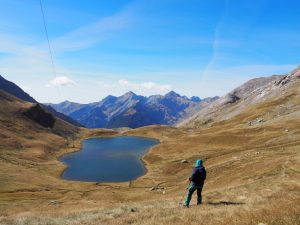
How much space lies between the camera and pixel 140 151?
16350 centimetres

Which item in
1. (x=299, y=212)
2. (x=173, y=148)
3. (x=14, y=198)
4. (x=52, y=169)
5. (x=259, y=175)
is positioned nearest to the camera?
(x=299, y=212)

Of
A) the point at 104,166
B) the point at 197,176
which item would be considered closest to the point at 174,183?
the point at 104,166

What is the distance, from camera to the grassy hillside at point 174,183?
956 inches

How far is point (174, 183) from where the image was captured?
280 ft

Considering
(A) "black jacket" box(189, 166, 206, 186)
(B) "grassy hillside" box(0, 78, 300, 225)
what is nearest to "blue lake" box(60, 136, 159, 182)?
(B) "grassy hillside" box(0, 78, 300, 225)

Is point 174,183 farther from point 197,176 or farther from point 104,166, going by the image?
point 197,176

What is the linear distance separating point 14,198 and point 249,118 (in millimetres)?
131574

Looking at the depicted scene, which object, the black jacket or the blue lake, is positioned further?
the blue lake

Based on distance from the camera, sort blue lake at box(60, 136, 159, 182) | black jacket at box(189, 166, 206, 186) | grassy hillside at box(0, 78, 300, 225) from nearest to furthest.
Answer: grassy hillside at box(0, 78, 300, 225), black jacket at box(189, 166, 206, 186), blue lake at box(60, 136, 159, 182)

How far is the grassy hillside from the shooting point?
24.3 meters

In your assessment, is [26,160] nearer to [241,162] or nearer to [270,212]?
[241,162]

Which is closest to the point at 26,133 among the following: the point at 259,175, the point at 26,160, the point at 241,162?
the point at 26,160

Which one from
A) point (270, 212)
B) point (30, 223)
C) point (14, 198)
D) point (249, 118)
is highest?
point (249, 118)

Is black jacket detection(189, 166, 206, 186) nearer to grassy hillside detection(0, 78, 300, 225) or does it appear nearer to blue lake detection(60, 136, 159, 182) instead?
grassy hillside detection(0, 78, 300, 225)
